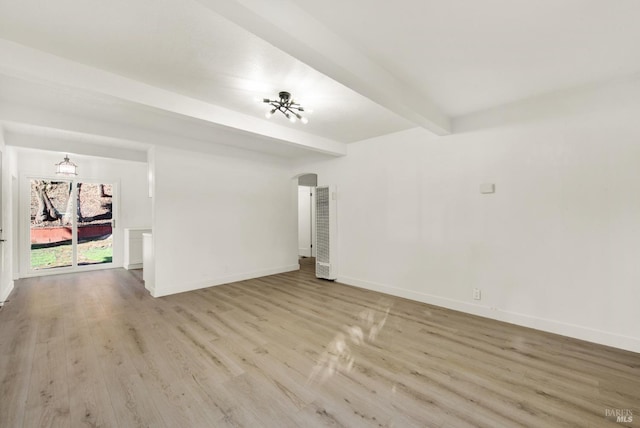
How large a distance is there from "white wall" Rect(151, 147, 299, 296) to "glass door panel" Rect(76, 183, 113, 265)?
11.3 feet

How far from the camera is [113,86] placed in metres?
2.60

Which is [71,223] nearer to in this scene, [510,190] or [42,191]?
[42,191]

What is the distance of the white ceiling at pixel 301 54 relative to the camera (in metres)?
1.78

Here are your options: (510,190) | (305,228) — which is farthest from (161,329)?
(305,228)

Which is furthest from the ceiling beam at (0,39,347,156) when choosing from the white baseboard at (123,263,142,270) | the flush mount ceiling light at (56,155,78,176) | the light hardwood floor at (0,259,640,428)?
the white baseboard at (123,263,142,270)

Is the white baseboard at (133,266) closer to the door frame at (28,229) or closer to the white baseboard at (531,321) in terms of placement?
the door frame at (28,229)

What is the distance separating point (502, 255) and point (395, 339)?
1.74 meters

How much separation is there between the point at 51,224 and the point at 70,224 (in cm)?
31

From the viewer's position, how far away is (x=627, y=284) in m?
2.68

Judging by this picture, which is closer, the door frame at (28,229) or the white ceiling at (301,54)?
the white ceiling at (301,54)

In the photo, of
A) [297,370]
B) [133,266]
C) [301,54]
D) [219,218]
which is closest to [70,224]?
[133,266]

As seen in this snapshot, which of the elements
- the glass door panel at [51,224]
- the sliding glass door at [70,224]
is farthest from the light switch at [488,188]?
the glass door panel at [51,224]

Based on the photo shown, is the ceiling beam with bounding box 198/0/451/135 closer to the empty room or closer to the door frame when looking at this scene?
the empty room

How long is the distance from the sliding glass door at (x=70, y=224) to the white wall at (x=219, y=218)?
11.2 feet
